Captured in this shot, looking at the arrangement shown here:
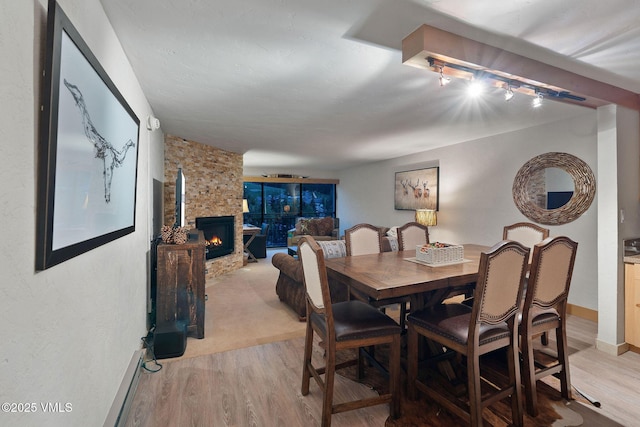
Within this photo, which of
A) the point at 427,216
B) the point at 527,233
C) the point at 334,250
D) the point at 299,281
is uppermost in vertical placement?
the point at 427,216

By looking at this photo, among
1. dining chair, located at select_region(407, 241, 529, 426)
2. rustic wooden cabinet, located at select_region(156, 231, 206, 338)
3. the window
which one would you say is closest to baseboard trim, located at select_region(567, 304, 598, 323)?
dining chair, located at select_region(407, 241, 529, 426)

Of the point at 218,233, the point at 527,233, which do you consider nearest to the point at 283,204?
the point at 218,233

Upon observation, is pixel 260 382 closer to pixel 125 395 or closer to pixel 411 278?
pixel 125 395

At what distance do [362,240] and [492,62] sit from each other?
191 cm

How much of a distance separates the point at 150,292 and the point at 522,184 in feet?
15.1

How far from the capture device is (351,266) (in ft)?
7.56

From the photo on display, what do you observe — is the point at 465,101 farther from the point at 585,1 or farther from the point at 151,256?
the point at 151,256

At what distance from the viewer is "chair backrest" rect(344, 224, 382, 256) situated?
3.13m

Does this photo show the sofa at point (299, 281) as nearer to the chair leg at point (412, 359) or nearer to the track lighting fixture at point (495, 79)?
the chair leg at point (412, 359)

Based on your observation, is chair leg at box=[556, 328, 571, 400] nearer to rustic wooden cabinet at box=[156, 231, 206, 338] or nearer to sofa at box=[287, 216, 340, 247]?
rustic wooden cabinet at box=[156, 231, 206, 338]

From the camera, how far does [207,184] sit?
516cm

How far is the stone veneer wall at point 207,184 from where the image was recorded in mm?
4461

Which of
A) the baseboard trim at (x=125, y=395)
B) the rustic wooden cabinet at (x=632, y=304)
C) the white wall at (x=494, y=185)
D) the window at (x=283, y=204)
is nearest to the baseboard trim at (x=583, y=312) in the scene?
the white wall at (x=494, y=185)

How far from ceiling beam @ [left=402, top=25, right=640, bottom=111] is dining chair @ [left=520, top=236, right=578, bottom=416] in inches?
43.9
